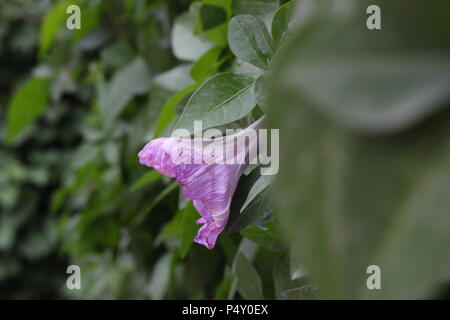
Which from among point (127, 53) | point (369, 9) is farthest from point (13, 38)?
point (369, 9)

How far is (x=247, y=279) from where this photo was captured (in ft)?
1.69

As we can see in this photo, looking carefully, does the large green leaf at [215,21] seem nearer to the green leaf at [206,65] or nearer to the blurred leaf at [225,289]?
the green leaf at [206,65]

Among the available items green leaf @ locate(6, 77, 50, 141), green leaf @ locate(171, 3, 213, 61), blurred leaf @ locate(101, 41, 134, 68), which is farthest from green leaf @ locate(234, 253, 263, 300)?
green leaf @ locate(6, 77, 50, 141)

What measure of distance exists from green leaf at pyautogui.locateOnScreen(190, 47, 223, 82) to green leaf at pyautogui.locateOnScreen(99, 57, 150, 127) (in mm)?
280

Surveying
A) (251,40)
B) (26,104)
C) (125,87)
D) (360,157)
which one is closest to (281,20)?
(251,40)

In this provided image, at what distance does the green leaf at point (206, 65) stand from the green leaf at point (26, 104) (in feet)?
1.75

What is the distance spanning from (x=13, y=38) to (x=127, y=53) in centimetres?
169

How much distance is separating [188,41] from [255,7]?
0.16 m

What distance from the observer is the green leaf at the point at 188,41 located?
65 cm

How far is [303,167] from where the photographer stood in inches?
6.8

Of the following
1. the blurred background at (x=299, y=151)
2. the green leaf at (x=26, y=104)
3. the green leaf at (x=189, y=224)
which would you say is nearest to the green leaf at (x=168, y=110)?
the blurred background at (x=299, y=151)

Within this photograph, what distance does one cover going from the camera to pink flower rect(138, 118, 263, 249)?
357mm

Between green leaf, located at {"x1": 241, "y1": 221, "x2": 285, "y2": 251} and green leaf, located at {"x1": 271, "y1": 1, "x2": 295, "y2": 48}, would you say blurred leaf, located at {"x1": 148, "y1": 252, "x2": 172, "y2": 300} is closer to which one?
green leaf, located at {"x1": 241, "y1": 221, "x2": 285, "y2": 251}
